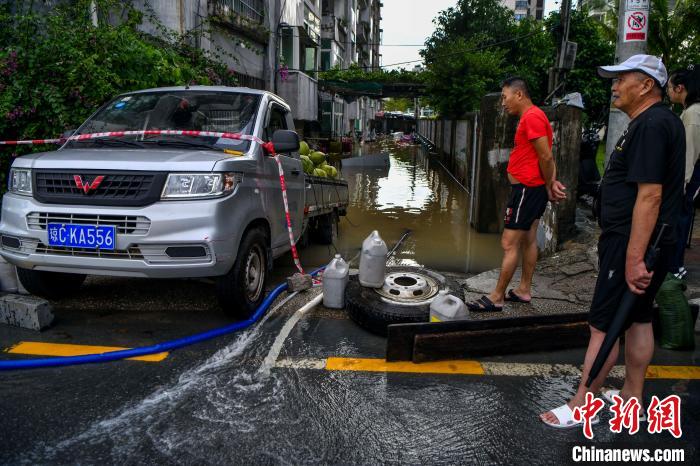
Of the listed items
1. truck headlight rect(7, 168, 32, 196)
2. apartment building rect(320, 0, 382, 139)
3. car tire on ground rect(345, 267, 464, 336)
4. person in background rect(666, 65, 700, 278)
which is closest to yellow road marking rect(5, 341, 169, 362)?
truck headlight rect(7, 168, 32, 196)

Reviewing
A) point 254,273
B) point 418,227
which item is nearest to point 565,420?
point 254,273

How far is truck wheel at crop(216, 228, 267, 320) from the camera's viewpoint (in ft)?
13.4

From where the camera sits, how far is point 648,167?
2.39m

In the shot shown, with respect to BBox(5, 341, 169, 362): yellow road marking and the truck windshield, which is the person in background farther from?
BBox(5, 341, 169, 362): yellow road marking

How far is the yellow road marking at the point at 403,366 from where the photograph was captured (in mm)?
3449

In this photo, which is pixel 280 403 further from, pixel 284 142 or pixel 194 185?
pixel 284 142

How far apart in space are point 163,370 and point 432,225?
6940 millimetres

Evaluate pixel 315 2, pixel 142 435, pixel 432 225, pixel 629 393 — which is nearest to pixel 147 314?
pixel 142 435

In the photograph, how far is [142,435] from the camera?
2615 millimetres

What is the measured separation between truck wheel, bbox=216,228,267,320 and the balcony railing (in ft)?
41.4

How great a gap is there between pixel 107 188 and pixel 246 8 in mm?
16523

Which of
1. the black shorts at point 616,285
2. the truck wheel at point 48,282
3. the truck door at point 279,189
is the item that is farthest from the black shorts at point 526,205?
the truck wheel at point 48,282

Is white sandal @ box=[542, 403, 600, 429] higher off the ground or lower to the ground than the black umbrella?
lower

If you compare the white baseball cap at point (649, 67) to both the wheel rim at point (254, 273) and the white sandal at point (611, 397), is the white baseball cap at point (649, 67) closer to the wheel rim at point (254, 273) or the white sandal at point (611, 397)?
the white sandal at point (611, 397)
